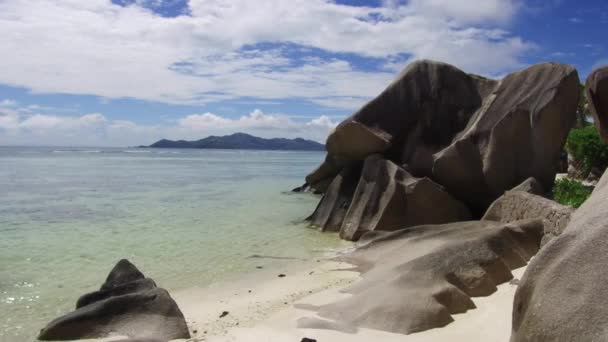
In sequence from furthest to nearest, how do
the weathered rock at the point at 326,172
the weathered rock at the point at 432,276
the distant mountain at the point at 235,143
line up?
1. the distant mountain at the point at 235,143
2. the weathered rock at the point at 326,172
3. the weathered rock at the point at 432,276

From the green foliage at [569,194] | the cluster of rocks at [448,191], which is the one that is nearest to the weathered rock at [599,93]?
the cluster of rocks at [448,191]

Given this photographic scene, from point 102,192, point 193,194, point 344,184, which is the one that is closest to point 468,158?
point 344,184

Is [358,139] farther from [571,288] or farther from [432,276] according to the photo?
[571,288]

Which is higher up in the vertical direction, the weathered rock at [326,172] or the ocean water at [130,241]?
the weathered rock at [326,172]

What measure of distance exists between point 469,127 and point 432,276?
25.2 feet

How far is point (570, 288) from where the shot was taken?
3295mm

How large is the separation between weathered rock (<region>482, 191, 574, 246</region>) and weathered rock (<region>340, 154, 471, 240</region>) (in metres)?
2.79

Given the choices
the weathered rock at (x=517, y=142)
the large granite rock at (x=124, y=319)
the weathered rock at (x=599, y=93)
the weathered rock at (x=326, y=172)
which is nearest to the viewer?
the weathered rock at (x=599, y=93)

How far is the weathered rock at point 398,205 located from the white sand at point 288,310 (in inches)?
97.7

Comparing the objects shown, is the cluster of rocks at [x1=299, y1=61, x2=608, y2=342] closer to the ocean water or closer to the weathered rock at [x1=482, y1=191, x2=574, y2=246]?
the weathered rock at [x1=482, y1=191, x2=574, y2=246]

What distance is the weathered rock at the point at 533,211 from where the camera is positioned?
751cm

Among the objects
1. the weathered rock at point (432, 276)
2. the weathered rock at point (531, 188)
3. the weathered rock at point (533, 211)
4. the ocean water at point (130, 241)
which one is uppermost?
the weathered rock at point (531, 188)

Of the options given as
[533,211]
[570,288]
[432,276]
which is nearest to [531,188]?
[533,211]

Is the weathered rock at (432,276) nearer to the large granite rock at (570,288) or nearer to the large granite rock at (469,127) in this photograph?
the large granite rock at (570,288)
